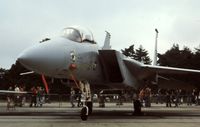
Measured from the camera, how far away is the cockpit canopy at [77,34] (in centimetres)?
1328

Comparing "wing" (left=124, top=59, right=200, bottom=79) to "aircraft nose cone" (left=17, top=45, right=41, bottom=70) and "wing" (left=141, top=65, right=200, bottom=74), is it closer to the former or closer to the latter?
"wing" (left=141, top=65, right=200, bottom=74)

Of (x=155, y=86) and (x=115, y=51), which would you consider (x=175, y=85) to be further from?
(x=115, y=51)

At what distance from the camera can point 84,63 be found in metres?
13.3

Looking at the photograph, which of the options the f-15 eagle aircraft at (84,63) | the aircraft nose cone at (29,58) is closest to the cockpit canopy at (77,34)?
the f-15 eagle aircraft at (84,63)

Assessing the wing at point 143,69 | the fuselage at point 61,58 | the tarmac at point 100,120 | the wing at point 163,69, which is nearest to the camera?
the tarmac at point 100,120

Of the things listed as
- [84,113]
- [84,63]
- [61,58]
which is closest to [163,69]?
[84,63]

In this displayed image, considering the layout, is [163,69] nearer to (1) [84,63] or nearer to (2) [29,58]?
(1) [84,63]

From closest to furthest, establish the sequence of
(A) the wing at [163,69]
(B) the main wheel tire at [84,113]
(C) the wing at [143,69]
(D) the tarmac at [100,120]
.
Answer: (D) the tarmac at [100,120] → (B) the main wheel tire at [84,113] → (C) the wing at [143,69] → (A) the wing at [163,69]

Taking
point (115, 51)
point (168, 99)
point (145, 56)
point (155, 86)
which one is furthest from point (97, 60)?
point (145, 56)

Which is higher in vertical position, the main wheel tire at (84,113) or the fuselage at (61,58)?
the fuselage at (61,58)

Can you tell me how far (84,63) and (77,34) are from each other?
0.99 metres

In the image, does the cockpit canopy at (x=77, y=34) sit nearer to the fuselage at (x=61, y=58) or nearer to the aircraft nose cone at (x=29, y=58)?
the fuselage at (x=61, y=58)

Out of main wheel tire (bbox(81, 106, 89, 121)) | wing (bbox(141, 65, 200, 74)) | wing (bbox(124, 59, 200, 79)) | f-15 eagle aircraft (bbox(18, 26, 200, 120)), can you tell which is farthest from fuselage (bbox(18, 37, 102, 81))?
wing (bbox(141, 65, 200, 74))

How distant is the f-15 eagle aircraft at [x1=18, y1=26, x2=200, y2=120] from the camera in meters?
11.6
